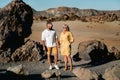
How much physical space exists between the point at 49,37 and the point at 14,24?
15.1ft

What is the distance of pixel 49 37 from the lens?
61.3 feet

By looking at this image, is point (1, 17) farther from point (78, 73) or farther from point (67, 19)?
point (67, 19)

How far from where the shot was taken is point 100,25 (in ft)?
181

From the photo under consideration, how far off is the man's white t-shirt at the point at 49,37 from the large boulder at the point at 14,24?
4.08 meters

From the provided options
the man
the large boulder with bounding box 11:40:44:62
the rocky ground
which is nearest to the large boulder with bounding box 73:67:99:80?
the rocky ground

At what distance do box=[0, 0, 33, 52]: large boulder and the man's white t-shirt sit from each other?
4078 mm

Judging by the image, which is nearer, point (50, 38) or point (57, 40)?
point (50, 38)

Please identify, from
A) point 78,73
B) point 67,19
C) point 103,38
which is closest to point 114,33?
point 103,38

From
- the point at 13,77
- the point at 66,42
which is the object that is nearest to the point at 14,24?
the point at 66,42

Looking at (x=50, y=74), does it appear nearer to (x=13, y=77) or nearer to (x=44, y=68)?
(x=13, y=77)

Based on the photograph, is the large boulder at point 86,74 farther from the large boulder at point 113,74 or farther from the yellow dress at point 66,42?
the yellow dress at point 66,42

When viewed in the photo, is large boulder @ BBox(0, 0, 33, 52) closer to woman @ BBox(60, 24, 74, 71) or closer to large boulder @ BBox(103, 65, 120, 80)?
woman @ BBox(60, 24, 74, 71)

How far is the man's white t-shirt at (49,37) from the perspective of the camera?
1866 centimetres

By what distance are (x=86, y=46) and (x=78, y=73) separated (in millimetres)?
6561
